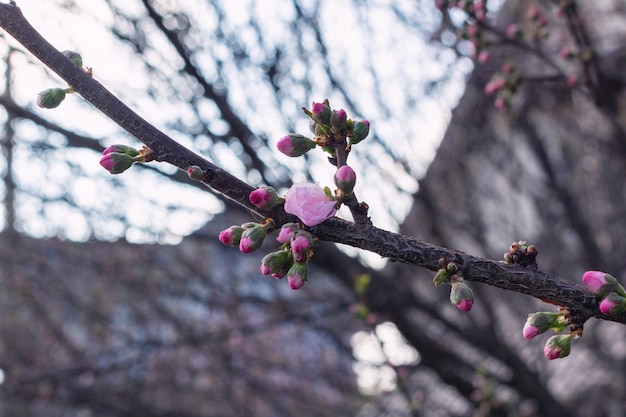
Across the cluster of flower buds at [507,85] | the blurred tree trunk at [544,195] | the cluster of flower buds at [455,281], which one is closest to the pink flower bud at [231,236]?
the cluster of flower buds at [455,281]

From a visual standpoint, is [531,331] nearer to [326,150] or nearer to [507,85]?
[326,150]

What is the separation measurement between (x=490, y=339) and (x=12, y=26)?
4.41m

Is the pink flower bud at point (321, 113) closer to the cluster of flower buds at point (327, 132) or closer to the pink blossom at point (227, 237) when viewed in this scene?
the cluster of flower buds at point (327, 132)

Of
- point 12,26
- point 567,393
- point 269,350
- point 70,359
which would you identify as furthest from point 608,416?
point 12,26

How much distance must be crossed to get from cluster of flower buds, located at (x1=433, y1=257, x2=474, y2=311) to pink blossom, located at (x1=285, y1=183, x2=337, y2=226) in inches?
11.2

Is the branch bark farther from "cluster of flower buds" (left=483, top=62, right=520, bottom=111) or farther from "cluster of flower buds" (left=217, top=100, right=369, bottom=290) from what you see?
"cluster of flower buds" (left=483, top=62, right=520, bottom=111)

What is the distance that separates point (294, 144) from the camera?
1456 mm

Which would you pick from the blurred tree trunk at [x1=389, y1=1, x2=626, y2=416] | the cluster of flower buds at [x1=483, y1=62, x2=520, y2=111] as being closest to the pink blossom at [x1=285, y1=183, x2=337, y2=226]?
the cluster of flower buds at [x1=483, y1=62, x2=520, y2=111]

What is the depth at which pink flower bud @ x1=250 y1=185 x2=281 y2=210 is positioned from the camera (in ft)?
4.21

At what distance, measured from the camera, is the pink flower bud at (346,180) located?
1.29m

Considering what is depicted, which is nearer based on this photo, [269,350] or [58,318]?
[58,318]

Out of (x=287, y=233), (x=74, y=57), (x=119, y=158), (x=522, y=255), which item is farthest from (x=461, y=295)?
(x=74, y=57)

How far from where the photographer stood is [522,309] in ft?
26.8

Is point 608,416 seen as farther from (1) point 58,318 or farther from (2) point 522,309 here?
(1) point 58,318
